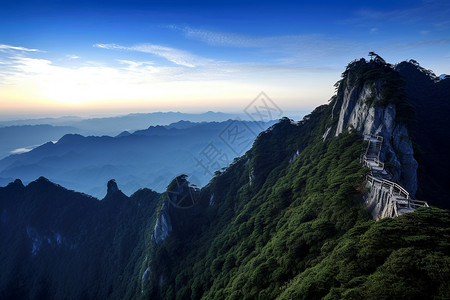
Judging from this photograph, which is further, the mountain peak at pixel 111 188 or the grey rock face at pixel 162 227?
the mountain peak at pixel 111 188

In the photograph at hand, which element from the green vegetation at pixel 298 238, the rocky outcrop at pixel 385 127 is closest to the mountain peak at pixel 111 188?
the green vegetation at pixel 298 238

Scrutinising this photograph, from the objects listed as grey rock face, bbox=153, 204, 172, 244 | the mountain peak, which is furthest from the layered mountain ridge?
the mountain peak

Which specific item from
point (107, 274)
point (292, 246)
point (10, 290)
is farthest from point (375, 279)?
point (10, 290)

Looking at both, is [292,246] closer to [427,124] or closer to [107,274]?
[427,124]

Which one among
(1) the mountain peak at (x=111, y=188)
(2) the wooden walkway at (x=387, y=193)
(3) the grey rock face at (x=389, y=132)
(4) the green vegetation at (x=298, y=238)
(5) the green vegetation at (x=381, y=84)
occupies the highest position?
(5) the green vegetation at (x=381, y=84)

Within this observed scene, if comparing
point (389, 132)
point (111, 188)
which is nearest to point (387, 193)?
point (389, 132)

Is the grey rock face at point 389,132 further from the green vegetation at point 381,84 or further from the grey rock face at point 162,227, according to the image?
the grey rock face at point 162,227

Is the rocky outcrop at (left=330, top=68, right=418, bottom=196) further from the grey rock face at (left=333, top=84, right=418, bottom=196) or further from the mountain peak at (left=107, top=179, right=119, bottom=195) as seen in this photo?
the mountain peak at (left=107, top=179, right=119, bottom=195)

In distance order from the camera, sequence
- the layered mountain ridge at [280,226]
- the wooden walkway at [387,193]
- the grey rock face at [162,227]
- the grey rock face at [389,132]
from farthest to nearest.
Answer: the grey rock face at [162,227], the grey rock face at [389,132], the wooden walkway at [387,193], the layered mountain ridge at [280,226]
